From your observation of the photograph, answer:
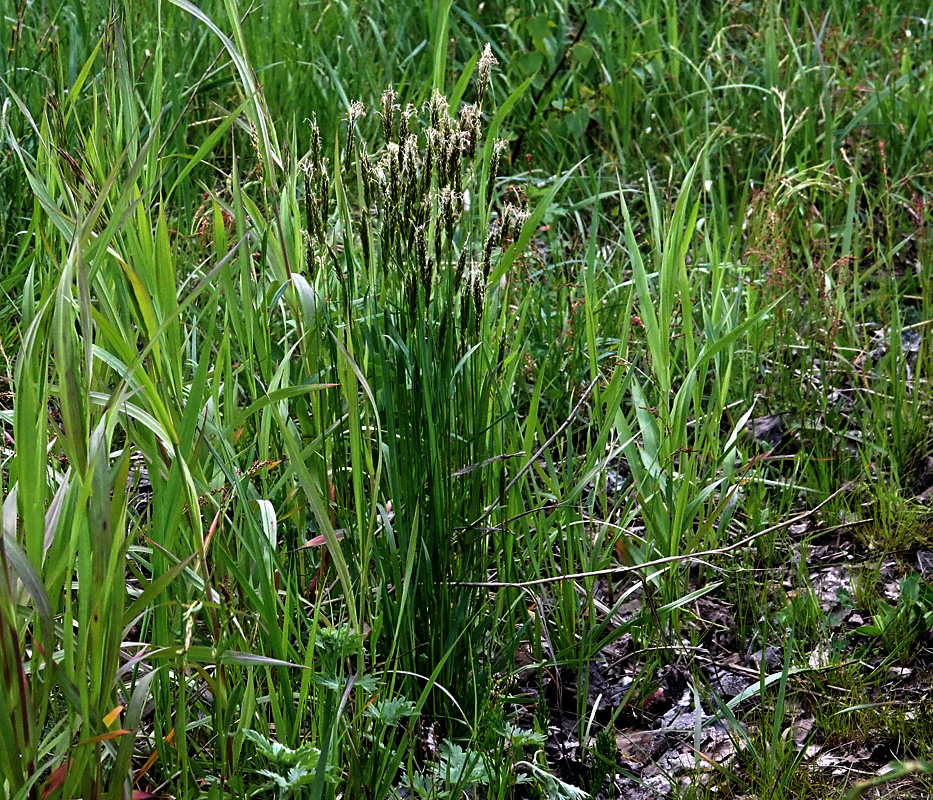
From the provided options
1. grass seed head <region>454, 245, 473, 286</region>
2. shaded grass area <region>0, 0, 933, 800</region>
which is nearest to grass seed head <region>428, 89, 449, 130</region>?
shaded grass area <region>0, 0, 933, 800</region>

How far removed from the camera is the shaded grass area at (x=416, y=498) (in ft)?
3.91

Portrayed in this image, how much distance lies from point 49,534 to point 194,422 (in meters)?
0.21

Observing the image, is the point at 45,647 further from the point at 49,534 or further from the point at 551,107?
the point at 551,107

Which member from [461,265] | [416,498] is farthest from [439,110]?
[416,498]

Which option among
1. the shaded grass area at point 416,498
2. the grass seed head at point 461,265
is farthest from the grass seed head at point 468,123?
the grass seed head at point 461,265

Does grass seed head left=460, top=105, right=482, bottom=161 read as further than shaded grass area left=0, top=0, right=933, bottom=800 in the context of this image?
Yes

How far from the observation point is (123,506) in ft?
3.78

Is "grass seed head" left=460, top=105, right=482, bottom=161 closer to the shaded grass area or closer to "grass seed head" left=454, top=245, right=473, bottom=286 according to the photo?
the shaded grass area

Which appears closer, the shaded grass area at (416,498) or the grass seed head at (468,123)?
the shaded grass area at (416,498)

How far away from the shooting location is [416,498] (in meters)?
1.44

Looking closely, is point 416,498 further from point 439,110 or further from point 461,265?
point 439,110

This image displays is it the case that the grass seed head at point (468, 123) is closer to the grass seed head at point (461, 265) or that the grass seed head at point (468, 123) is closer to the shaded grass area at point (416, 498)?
the shaded grass area at point (416, 498)

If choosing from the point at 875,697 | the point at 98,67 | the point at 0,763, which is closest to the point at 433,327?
the point at 0,763

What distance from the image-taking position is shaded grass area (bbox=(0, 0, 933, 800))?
1191 mm
